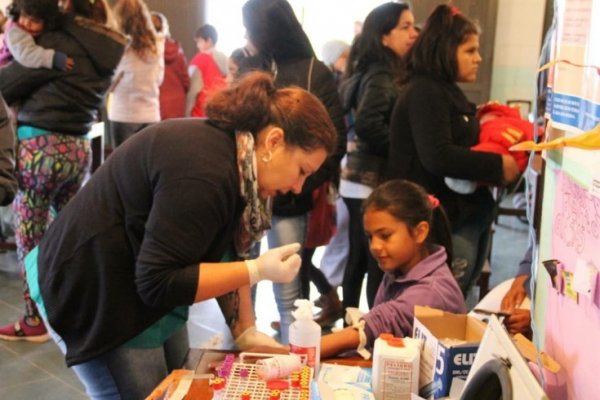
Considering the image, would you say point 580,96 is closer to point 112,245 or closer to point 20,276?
point 112,245

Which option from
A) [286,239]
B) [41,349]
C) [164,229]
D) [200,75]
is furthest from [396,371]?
[200,75]

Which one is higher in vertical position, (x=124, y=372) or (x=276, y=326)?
(x=124, y=372)

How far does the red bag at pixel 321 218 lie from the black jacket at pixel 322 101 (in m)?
0.11

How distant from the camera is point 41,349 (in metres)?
2.67

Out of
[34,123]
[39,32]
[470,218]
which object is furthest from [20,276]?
[470,218]

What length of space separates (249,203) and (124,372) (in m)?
0.41

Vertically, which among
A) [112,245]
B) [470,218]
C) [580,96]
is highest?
[580,96]

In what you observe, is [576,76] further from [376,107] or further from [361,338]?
[376,107]

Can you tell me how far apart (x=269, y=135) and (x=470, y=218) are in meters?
1.05

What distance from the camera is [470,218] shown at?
215 centimetres

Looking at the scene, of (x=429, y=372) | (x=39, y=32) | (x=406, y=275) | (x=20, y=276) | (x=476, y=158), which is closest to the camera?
(x=429, y=372)

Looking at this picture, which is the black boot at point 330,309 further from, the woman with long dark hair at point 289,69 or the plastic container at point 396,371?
the plastic container at point 396,371

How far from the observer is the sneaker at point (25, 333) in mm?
2730

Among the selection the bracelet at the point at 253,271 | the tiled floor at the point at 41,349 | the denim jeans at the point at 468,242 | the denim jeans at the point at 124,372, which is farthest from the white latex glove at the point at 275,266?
the denim jeans at the point at 468,242
